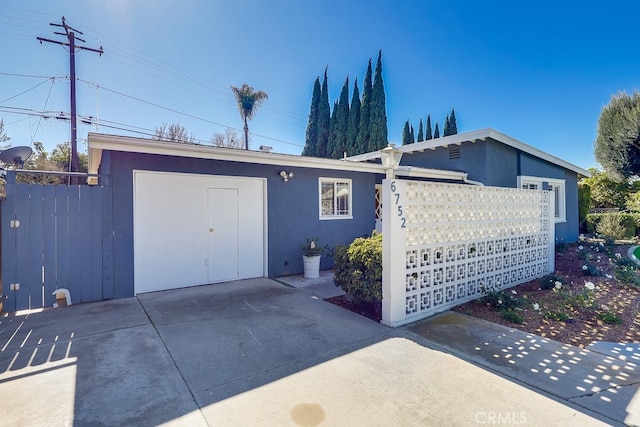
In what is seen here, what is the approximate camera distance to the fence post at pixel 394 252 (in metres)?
4.50

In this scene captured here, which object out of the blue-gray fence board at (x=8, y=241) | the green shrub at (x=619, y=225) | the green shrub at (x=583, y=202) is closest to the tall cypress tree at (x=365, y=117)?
the green shrub at (x=583, y=202)

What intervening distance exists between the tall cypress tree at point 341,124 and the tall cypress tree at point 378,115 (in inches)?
96.6

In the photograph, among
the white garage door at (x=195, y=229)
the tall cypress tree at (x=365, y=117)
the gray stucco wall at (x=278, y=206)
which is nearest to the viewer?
the gray stucco wall at (x=278, y=206)

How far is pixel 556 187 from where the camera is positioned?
42.6ft

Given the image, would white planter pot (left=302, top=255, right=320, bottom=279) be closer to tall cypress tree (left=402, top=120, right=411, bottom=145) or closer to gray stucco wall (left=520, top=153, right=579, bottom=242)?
gray stucco wall (left=520, top=153, right=579, bottom=242)

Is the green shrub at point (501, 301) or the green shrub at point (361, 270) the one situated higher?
the green shrub at point (361, 270)

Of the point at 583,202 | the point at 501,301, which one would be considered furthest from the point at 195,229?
the point at 583,202

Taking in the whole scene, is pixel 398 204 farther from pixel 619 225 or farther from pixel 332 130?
pixel 332 130

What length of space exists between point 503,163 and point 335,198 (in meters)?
5.97

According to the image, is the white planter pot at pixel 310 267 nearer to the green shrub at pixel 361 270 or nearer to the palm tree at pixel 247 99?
the green shrub at pixel 361 270

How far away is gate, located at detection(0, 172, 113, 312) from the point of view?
16.6 ft

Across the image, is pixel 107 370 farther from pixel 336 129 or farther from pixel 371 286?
pixel 336 129

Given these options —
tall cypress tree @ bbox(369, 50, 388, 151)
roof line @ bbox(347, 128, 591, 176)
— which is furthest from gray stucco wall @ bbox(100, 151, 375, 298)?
tall cypress tree @ bbox(369, 50, 388, 151)

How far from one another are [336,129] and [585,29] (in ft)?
57.6
